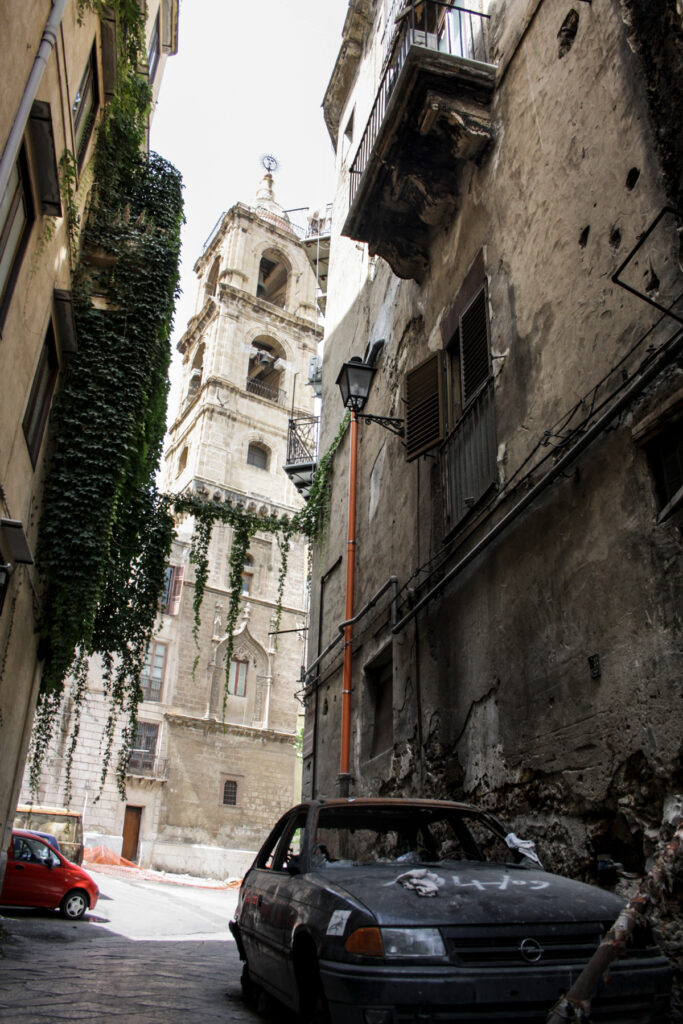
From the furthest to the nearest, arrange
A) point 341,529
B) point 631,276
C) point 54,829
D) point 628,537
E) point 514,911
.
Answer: point 54,829 → point 341,529 → point 631,276 → point 628,537 → point 514,911

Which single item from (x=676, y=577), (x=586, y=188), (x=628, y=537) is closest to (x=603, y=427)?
(x=628, y=537)

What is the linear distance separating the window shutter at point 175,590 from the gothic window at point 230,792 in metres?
7.89

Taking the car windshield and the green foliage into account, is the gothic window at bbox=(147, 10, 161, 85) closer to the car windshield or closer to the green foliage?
the green foliage

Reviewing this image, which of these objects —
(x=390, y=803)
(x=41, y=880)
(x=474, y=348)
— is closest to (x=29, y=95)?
(x=474, y=348)

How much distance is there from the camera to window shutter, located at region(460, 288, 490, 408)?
25.4 ft

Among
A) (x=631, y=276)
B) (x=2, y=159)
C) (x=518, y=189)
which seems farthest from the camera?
(x=518, y=189)

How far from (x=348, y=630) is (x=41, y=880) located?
24.2ft

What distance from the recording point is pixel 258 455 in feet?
137

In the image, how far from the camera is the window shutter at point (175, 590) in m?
34.6

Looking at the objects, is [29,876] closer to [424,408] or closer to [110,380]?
[110,380]

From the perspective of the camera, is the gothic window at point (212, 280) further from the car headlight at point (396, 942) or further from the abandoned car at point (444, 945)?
the car headlight at point (396, 942)

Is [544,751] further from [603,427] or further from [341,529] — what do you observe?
[341,529]

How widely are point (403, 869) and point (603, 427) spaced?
3.06 metres

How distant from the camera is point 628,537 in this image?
188 inches
